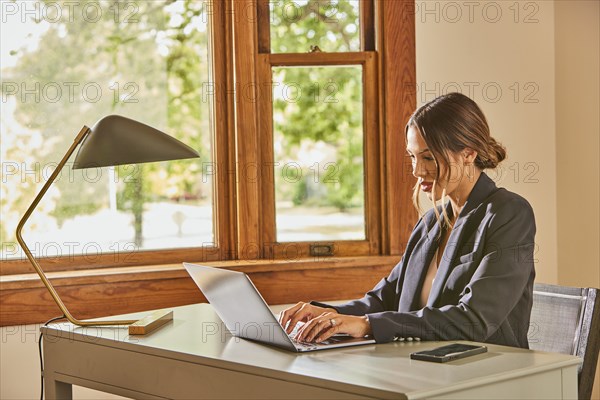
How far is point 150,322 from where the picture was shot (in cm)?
245

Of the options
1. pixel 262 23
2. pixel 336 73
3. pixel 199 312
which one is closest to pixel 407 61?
pixel 336 73

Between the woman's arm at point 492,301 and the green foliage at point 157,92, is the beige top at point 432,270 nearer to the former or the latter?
the woman's arm at point 492,301

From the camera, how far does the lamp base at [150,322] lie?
2395 millimetres

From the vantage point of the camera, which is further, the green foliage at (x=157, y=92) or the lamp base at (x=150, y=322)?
the green foliage at (x=157, y=92)

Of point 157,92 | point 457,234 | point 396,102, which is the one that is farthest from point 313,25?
point 457,234

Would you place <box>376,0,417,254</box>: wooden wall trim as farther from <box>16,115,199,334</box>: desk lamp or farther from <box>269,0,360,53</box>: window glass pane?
<box>16,115,199,334</box>: desk lamp

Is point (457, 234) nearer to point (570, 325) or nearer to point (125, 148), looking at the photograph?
point (570, 325)

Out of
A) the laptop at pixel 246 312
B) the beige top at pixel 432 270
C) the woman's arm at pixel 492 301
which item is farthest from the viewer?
the beige top at pixel 432 270

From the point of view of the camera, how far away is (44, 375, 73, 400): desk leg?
8.42ft

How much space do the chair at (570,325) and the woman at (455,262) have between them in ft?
0.45

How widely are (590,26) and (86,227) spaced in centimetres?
232

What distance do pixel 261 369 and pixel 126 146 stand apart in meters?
0.90

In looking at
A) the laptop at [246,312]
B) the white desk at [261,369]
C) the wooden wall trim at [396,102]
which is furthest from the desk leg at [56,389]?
the wooden wall trim at [396,102]

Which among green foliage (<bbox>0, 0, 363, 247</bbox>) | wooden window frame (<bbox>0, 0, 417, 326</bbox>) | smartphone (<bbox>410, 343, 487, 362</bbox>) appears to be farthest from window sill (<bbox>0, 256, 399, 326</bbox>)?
smartphone (<bbox>410, 343, 487, 362</bbox>)
